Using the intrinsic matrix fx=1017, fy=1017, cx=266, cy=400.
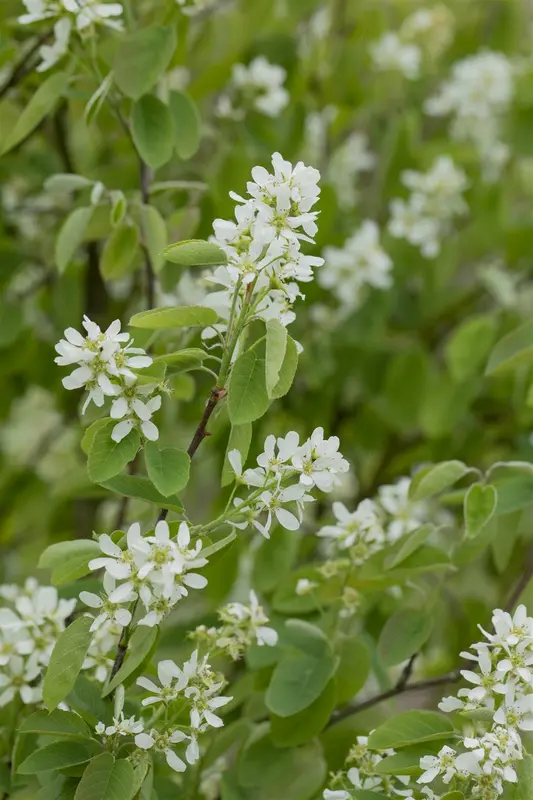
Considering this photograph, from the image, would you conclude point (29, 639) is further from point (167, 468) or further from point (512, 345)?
point (512, 345)

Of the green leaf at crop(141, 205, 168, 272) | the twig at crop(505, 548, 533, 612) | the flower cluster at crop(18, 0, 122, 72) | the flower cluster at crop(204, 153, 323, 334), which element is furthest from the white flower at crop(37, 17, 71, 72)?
the twig at crop(505, 548, 533, 612)

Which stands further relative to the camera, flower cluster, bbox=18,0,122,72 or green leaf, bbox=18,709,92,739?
flower cluster, bbox=18,0,122,72

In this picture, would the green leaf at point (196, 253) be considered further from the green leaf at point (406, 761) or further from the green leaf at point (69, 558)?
the green leaf at point (406, 761)

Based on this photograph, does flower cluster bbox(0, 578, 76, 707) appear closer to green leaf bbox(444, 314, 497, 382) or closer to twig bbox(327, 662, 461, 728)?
twig bbox(327, 662, 461, 728)

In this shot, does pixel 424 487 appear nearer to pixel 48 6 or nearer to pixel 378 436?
pixel 48 6

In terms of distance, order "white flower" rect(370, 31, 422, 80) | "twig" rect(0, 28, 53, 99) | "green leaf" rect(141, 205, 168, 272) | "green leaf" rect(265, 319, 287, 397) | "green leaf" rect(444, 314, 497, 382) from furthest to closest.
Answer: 1. "white flower" rect(370, 31, 422, 80)
2. "green leaf" rect(444, 314, 497, 382)
3. "twig" rect(0, 28, 53, 99)
4. "green leaf" rect(141, 205, 168, 272)
5. "green leaf" rect(265, 319, 287, 397)

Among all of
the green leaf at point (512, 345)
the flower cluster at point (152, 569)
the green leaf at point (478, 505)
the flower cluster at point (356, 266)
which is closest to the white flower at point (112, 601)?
the flower cluster at point (152, 569)

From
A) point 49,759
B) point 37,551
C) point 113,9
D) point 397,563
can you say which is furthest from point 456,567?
point 37,551
